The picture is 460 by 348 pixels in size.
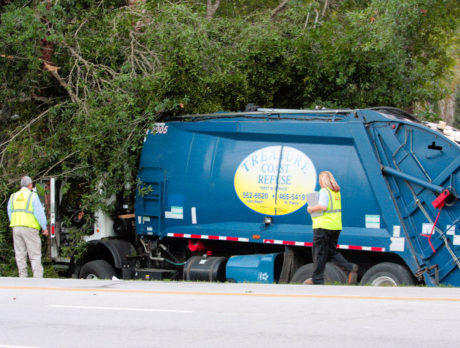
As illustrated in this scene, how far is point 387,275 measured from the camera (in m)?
9.81

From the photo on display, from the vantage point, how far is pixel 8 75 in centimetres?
1314

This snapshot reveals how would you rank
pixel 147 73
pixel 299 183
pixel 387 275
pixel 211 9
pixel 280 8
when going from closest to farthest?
pixel 387 275, pixel 299 183, pixel 147 73, pixel 280 8, pixel 211 9

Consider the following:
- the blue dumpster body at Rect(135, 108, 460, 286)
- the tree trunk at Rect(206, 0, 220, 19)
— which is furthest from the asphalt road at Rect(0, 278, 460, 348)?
the tree trunk at Rect(206, 0, 220, 19)

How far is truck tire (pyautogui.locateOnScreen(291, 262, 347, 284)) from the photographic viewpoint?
1015 cm

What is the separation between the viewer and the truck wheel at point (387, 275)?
9.64 m

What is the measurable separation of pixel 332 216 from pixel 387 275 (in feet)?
3.76

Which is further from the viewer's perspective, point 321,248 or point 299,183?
point 299,183

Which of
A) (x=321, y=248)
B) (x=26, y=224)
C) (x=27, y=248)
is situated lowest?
(x=27, y=248)

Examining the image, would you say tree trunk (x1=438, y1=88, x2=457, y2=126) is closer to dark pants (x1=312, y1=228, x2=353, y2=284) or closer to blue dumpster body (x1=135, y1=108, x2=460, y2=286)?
blue dumpster body (x1=135, y1=108, x2=460, y2=286)

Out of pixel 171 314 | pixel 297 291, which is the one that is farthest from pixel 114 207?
pixel 171 314

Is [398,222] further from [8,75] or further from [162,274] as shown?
[8,75]

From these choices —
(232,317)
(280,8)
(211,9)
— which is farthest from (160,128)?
(211,9)

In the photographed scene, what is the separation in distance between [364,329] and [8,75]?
9.07 metres

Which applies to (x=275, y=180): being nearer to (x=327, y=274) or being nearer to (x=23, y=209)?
(x=327, y=274)
